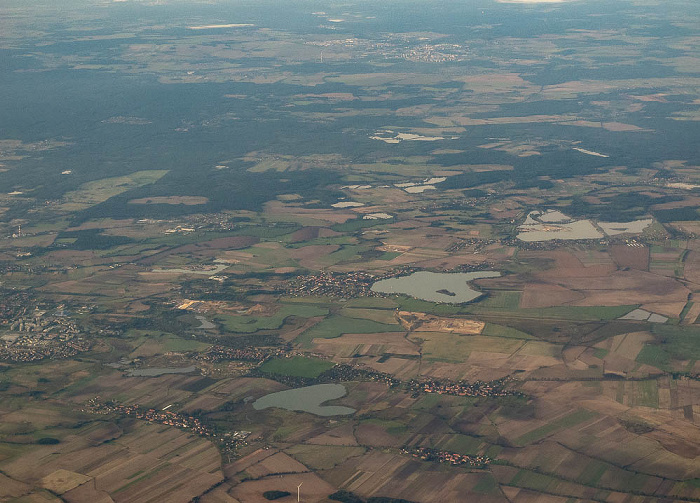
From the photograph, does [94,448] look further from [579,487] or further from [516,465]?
[579,487]

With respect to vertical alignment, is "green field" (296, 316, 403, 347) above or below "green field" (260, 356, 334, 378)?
above

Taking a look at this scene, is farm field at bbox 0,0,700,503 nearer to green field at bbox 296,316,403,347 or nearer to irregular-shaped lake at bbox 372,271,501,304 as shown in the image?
green field at bbox 296,316,403,347

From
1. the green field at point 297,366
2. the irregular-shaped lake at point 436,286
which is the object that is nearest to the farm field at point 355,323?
the green field at point 297,366

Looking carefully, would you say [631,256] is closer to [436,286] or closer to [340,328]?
[436,286]

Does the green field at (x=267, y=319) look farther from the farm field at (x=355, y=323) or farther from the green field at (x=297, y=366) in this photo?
the green field at (x=297, y=366)

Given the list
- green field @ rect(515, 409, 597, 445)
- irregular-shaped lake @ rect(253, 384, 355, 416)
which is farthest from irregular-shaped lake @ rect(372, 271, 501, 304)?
green field @ rect(515, 409, 597, 445)

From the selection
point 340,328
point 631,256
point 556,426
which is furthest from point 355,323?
point 631,256

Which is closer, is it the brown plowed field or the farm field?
the farm field
